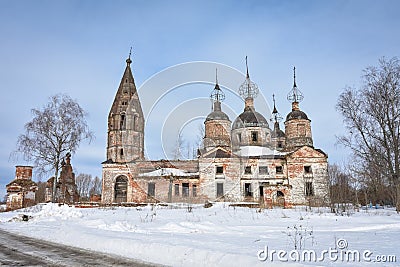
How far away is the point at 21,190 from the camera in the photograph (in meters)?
30.4

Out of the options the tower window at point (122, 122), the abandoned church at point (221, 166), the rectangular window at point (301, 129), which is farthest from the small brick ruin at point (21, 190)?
the rectangular window at point (301, 129)

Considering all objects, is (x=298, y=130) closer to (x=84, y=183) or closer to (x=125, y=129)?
(x=125, y=129)

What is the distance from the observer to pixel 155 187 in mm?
33281

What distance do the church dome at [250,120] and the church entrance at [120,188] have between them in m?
14.1

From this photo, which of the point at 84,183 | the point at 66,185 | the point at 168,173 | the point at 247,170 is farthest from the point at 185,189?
the point at 84,183

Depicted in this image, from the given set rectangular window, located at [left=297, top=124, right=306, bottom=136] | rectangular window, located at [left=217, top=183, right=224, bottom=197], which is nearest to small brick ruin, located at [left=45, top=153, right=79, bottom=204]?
rectangular window, located at [left=217, top=183, right=224, bottom=197]

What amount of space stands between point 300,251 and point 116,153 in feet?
106

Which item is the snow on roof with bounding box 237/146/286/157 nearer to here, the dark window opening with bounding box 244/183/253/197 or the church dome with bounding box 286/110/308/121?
the dark window opening with bounding box 244/183/253/197

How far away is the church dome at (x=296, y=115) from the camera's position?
3616cm

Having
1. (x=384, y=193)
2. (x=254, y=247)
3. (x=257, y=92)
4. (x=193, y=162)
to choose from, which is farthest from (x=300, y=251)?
(x=257, y=92)

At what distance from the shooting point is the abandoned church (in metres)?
32.3

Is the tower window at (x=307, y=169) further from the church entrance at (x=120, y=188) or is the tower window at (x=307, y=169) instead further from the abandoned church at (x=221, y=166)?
the church entrance at (x=120, y=188)

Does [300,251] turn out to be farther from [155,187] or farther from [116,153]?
[116,153]

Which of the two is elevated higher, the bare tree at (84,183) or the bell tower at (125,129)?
the bell tower at (125,129)
